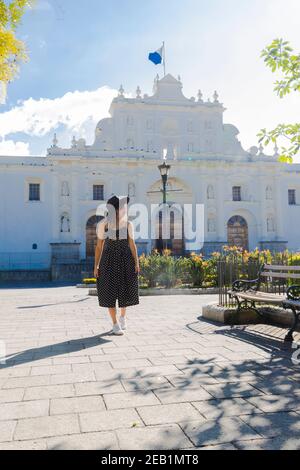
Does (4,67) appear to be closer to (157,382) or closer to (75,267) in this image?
(157,382)

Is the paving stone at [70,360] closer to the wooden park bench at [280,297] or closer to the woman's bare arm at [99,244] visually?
the woman's bare arm at [99,244]

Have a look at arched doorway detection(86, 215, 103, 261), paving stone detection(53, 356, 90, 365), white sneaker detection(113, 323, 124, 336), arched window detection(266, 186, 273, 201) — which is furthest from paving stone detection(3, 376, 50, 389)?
arched window detection(266, 186, 273, 201)

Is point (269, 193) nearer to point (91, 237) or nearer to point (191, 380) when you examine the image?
point (91, 237)

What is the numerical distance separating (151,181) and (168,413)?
28167 millimetres

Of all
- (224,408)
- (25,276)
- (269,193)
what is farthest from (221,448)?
(269,193)

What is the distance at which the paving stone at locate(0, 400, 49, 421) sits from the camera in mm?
2902

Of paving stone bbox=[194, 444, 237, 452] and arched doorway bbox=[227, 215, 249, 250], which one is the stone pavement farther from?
arched doorway bbox=[227, 215, 249, 250]

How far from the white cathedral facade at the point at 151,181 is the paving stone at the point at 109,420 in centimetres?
2607

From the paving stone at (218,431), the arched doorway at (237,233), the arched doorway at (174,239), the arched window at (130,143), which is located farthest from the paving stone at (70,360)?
the arched doorway at (237,233)

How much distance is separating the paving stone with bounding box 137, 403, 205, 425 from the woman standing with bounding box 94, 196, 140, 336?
2.97 meters

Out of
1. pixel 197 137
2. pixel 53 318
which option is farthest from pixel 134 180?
pixel 53 318

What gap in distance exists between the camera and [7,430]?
2662 mm

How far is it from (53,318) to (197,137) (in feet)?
86.6

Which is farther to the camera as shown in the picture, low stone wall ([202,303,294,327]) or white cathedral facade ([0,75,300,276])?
white cathedral facade ([0,75,300,276])
